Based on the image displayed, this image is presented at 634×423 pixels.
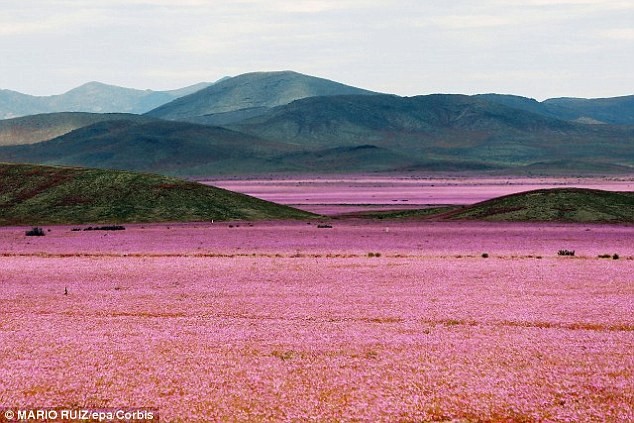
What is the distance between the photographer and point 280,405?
607 inches

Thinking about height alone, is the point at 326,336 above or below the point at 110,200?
below

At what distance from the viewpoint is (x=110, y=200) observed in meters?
80.9

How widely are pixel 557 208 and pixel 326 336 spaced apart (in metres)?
56.0

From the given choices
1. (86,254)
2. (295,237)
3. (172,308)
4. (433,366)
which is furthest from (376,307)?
(295,237)

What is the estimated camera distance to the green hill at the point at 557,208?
7119 cm

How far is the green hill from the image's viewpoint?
234 feet

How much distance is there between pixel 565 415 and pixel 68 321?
537 inches

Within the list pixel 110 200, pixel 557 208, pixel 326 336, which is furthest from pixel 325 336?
pixel 110 200

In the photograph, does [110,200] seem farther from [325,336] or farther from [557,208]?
[325,336]

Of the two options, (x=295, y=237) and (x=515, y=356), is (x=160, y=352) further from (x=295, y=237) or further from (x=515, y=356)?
(x=295, y=237)

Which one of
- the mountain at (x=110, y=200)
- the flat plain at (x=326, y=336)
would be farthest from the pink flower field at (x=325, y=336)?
the mountain at (x=110, y=200)

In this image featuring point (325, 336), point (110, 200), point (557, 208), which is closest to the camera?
point (325, 336)

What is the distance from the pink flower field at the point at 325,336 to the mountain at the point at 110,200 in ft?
113

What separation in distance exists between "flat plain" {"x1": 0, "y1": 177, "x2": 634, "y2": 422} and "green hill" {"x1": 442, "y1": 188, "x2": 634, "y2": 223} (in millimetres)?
29130
